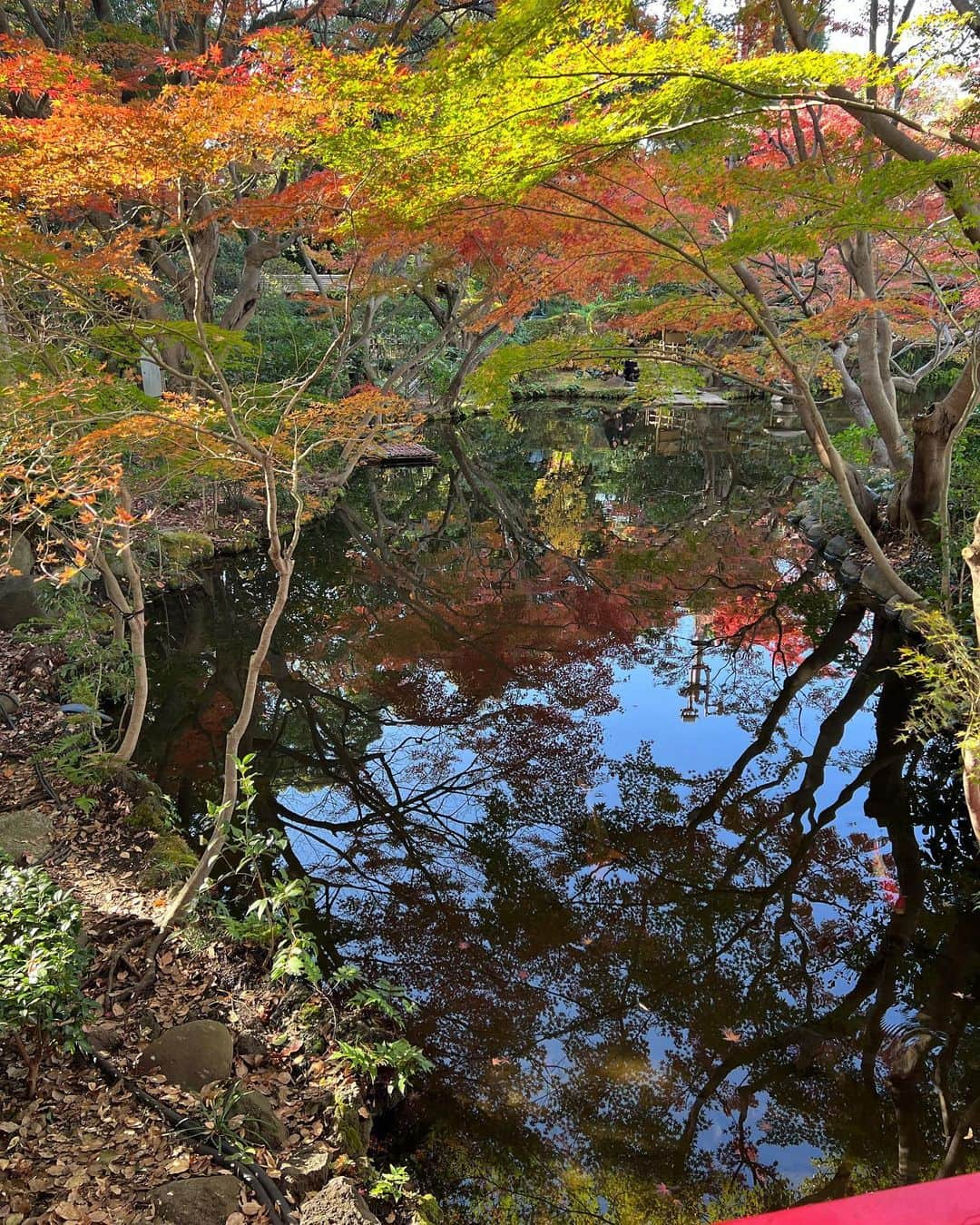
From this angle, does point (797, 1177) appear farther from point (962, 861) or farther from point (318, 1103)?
point (962, 861)

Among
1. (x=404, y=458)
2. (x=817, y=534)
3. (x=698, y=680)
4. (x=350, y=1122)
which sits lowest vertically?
(x=350, y=1122)

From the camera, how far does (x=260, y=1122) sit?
3000 millimetres

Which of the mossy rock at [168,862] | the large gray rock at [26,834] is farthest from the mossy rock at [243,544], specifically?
the mossy rock at [168,862]

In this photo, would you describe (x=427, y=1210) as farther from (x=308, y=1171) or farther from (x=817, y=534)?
(x=817, y=534)

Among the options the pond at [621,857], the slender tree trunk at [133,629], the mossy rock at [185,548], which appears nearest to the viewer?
the pond at [621,857]

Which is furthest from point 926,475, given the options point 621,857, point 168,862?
point 168,862

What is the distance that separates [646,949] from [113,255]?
753cm

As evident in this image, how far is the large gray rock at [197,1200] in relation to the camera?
2.46m

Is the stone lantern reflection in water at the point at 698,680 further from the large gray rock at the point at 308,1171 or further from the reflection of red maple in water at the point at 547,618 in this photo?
the large gray rock at the point at 308,1171

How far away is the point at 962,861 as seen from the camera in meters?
5.39

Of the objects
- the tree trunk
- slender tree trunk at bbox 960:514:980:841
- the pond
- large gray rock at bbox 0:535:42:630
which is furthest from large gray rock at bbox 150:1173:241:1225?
the tree trunk

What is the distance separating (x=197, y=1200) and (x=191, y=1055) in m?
0.77

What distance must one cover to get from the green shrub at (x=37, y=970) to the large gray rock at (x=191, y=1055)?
344 mm

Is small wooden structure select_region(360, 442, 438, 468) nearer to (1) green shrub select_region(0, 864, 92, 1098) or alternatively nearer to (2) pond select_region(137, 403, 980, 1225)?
(2) pond select_region(137, 403, 980, 1225)
